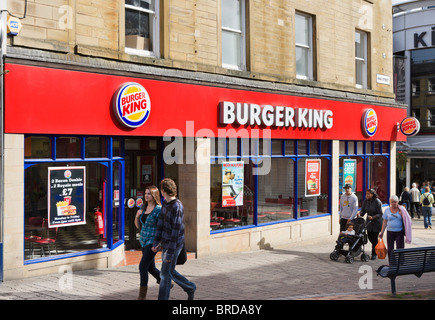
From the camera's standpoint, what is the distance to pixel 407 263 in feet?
30.7

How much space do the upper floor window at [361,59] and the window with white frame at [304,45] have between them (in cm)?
311

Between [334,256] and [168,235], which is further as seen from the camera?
[334,256]

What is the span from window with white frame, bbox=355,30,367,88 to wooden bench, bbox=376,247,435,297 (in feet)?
34.5

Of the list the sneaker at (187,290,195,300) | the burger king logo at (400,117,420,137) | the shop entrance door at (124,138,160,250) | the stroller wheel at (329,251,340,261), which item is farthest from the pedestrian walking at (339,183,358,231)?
the burger king logo at (400,117,420,137)

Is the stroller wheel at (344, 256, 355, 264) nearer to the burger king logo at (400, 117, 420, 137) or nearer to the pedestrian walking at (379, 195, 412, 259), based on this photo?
the pedestrian walking at (379, 195, 412, 259)

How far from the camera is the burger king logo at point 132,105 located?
1091 centimetres

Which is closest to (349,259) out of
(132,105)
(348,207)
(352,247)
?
(352,247)

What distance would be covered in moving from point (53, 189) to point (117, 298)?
2679 mm

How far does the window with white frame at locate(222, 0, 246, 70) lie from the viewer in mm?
14023

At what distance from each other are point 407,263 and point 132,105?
6.02 m

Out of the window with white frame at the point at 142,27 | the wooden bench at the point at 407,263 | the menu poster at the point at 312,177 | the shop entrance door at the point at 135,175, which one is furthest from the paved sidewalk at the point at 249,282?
the window with white frame at the point at 142,27

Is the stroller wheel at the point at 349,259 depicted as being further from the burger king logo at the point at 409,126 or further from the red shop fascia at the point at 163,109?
the burger king logo at the point at 409,126

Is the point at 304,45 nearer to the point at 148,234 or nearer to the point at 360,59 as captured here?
the point at 360,59

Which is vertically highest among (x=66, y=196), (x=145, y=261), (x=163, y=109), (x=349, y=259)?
(x=163, y=109)
